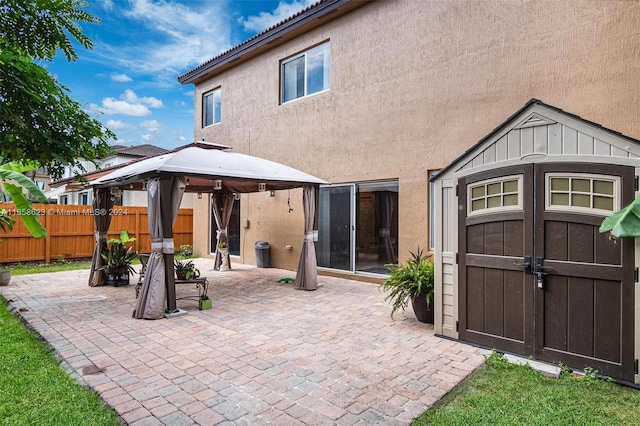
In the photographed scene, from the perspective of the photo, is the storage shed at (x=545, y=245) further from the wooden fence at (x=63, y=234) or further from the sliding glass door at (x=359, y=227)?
the wooden fence at (x=63, y=234)

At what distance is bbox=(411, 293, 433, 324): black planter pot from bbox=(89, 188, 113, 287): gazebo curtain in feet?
24.0

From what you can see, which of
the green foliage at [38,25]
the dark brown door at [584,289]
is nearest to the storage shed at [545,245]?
the dark brown door at [584,289]

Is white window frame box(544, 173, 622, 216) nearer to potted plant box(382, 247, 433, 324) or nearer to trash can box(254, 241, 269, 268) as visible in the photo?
potted plant box(382, 247, 433, 324)

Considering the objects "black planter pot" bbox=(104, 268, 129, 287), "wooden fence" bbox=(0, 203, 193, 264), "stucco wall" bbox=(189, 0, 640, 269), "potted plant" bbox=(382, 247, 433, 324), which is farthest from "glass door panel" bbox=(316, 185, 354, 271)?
"wooden fence" bbox=(0, 203, 193, 264)

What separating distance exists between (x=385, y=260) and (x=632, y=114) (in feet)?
17.5

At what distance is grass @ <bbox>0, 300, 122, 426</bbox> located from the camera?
10.1ft

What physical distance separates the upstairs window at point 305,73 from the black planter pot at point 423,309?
21.9 ft

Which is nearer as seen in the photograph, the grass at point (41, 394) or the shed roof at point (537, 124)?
the grass at point (41, 394)

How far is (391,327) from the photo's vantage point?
5.69m

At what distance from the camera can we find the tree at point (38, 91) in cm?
285

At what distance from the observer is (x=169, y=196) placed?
247 inches

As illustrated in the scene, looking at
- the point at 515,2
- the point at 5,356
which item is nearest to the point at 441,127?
the point at 515,2

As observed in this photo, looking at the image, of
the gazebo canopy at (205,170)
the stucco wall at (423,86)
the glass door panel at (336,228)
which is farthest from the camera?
the glass door panel at (336,228)

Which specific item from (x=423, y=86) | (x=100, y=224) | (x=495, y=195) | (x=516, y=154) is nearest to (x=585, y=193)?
(x=516, y=154)
